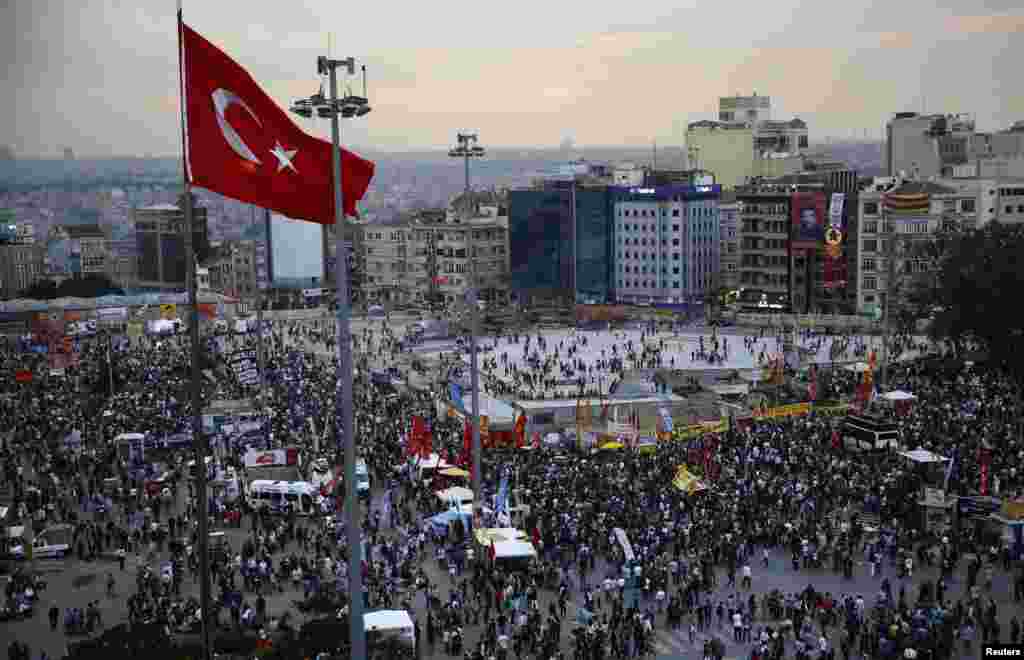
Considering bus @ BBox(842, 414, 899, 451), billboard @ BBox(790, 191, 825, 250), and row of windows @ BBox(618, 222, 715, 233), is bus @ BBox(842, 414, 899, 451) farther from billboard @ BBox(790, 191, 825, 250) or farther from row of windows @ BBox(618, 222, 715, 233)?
row of windows @ BBox(618, 222, 715, 233)

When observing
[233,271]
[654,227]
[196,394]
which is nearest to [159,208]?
[233,271]

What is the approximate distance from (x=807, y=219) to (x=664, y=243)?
883cm

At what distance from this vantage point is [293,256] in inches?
3221

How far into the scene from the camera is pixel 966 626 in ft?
54.1

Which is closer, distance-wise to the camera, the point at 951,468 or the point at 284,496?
the point at 951,468

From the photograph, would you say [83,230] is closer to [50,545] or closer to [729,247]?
[729,247]

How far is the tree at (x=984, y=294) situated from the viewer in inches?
1443

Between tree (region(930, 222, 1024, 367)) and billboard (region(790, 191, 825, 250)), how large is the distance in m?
18.9

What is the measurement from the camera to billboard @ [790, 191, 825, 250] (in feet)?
198

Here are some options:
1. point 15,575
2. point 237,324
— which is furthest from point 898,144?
point 15,575

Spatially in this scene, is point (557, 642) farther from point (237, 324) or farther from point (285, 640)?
point (237, 324)

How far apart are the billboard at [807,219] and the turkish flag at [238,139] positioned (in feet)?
177

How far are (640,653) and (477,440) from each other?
5.72m

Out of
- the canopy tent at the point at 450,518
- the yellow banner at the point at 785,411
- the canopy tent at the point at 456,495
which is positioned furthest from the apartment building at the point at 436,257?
the canopy tent at the point at 450,518
